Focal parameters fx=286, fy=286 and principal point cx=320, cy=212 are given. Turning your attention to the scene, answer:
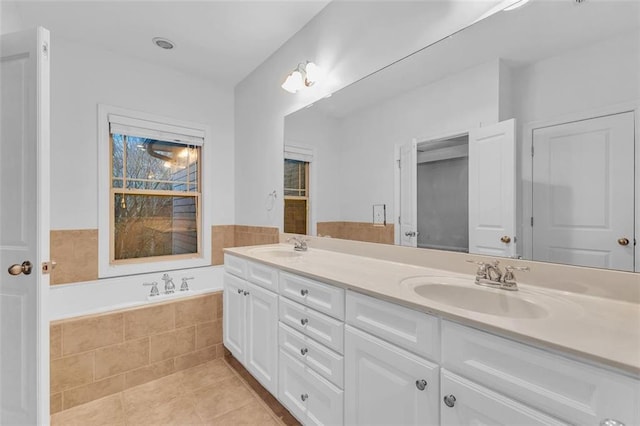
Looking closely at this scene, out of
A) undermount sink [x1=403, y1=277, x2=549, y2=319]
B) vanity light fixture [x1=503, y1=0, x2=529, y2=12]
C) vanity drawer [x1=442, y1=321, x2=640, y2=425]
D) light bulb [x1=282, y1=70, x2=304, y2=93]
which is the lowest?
vanity drawer [x1=442, y1=321, x2=640, y2=425]

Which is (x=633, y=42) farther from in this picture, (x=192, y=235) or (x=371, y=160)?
(x=192, y=235)

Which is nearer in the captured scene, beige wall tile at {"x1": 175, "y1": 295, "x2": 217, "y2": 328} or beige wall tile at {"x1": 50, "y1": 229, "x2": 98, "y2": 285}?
beige wall tile at {"x1": 175, "y1": 295, "x2": 217, "y2": 328}

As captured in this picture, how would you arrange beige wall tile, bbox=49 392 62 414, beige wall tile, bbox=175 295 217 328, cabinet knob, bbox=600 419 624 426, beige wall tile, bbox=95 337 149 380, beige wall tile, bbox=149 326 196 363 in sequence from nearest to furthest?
cabinet knob, bbox=600 419 624 426 → beige wall tile, bbox=49 392 62 414 → beige wall tile, bbox=95 337 149 380 → beige wall tile, bbox=149 326 196 363 → beige wall tile, bbox=175 295 217 328

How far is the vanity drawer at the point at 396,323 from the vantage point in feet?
3.00

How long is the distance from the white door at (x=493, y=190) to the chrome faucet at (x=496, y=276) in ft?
0.40

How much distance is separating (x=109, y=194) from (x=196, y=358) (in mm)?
1709

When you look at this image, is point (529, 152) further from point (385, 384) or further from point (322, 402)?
point (322, 402)

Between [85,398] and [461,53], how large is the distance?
298 centimetres

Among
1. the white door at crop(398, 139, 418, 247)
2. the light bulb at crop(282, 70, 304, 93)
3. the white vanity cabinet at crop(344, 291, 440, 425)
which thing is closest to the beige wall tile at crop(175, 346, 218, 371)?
the white vanity cabinet at crop(344, 291, 440, 425)

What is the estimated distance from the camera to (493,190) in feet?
4.25

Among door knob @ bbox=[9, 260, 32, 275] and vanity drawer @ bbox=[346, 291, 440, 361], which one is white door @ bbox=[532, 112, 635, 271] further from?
door knob @ bbox=[9, 260, 32, 275]

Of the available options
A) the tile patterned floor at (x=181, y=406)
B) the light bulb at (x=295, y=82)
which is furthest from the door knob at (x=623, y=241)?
the light bulb at (x=295, y=82)

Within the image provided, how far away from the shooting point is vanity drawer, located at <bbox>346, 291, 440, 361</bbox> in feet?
3.00

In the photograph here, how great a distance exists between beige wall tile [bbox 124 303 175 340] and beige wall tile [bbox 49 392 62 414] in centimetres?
43
